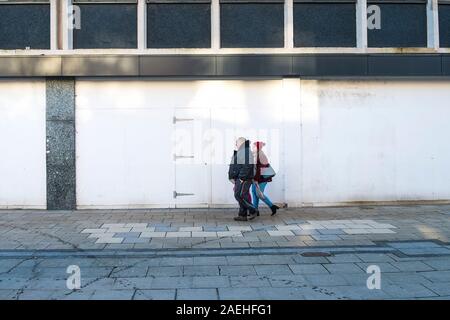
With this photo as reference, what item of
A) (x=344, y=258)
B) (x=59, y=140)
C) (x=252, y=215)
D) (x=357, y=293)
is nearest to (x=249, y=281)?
(x=357, y=293)

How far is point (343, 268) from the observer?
22.4 ft

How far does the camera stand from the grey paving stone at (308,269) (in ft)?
21.9

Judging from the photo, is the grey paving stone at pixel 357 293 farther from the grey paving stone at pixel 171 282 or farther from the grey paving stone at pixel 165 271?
the grey paving stone at pixel 165 271

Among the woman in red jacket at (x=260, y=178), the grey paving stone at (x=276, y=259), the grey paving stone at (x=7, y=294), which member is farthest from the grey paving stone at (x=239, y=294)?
the woman in red jacket at (x=260, y=178)

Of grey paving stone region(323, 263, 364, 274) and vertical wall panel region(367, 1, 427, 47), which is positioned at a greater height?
vertical wall panel region(367, 1, 427, 47)

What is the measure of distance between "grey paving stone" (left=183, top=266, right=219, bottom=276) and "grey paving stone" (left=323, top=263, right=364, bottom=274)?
4.85ft

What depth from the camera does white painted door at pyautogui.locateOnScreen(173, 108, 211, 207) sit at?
1273cm

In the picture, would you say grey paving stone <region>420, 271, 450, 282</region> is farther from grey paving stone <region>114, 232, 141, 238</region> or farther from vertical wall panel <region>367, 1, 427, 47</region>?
vertical wall panel <region>367, 1, 427, 47</region>

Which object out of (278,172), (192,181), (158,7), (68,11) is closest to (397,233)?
(278,172)

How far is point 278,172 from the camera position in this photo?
12875 mm

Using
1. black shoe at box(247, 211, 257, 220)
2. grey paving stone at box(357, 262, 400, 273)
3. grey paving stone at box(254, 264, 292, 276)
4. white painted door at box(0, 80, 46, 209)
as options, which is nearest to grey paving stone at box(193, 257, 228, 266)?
grey paving stone at box(254, 264, 292, 276)

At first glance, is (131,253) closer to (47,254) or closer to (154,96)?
(47,254)

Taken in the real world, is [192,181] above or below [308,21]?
below

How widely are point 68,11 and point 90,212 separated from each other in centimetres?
488
